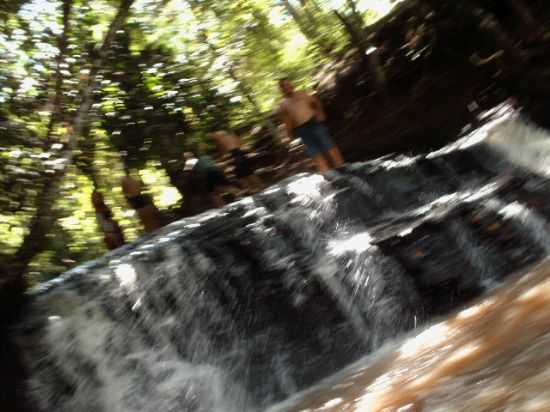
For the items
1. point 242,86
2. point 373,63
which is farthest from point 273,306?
point 242,86

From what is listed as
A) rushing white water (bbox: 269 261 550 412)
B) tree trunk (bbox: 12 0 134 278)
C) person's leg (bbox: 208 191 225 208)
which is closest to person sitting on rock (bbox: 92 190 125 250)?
person's leg (bbox: 208 191 225 208)

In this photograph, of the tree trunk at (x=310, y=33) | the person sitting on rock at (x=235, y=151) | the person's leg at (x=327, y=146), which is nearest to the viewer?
the person's leg at (x=327, y=146)

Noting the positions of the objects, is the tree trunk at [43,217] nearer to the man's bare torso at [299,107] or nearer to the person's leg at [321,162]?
the man's bare torso at [299,107]

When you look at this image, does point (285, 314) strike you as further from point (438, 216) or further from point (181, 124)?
point (181, 124)

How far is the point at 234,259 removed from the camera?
8375 millimetres

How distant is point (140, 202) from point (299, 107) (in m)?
Answer: 4.67

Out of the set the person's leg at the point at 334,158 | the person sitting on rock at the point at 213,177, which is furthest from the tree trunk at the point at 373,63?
the person's leg at the point at 334,158

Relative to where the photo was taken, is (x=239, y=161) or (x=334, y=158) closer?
(x=334, y=158)

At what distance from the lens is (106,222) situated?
13.2 meters

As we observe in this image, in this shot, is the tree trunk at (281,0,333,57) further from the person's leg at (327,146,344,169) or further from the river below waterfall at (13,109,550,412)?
the river below waterfall at (13,109,550,412)

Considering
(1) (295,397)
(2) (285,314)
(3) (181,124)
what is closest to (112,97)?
(3) (181,124)

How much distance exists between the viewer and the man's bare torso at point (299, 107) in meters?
10.2

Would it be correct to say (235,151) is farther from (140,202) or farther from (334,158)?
(334,158)

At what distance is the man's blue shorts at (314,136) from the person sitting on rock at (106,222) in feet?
15.1
